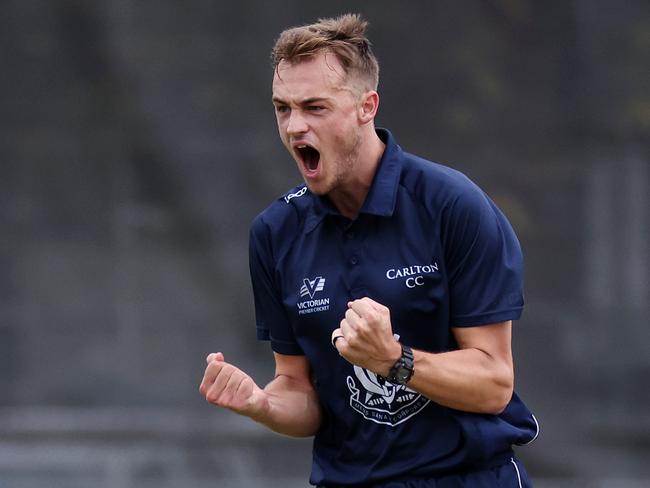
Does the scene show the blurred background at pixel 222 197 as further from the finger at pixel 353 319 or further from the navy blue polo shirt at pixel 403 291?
the finger at pixel 353 319

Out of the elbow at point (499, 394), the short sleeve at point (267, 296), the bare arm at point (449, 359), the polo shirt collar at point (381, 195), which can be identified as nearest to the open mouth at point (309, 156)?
the polo shirt collar at point (381, 195)

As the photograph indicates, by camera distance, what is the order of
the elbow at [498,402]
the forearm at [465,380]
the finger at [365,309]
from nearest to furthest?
the finger at [365,309] < the forearm at [465,380] < the elbow at [498,402]

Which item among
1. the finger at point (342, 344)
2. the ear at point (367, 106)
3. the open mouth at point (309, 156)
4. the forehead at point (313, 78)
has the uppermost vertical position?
the forehead at point (313, 78)

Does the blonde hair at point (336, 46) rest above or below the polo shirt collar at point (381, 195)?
above

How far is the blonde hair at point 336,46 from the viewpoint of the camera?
2.86m

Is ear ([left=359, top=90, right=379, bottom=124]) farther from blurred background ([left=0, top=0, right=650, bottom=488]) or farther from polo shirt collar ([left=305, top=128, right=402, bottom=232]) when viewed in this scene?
blurred background ([left=0, top=0, right=650, bottom=488])

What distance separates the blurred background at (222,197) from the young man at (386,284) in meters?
1.76

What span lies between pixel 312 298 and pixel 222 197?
1.89m

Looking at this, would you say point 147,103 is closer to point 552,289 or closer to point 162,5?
point 162,5

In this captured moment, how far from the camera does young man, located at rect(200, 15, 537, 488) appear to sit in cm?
285

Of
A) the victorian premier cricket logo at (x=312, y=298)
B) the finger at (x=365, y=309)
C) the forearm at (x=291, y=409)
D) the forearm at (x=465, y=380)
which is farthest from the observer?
the forearm at (x=291, y=409)

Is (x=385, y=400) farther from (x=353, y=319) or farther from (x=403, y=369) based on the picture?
(x=353, y=319)

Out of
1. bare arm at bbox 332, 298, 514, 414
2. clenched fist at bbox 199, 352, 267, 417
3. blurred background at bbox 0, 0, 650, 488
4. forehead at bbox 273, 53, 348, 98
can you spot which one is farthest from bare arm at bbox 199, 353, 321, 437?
blurred background at bbox 0, 0, 650, 488

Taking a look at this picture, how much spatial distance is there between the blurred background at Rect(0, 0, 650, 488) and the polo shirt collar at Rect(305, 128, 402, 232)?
175 cm
